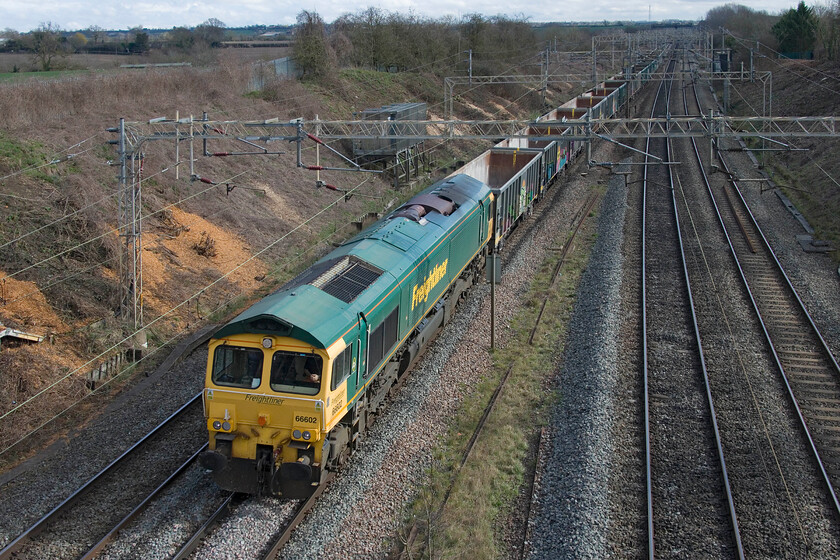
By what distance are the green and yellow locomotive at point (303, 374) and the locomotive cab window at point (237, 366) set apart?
2 centimetres

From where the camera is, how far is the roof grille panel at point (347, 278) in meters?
12.5

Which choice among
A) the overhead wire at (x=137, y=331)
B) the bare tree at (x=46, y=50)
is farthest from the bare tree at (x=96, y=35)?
the overhead wire at (x=137, y=331)

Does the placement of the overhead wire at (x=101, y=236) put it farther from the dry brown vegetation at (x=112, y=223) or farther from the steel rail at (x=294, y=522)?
the steel rail at (x=294, y=522)

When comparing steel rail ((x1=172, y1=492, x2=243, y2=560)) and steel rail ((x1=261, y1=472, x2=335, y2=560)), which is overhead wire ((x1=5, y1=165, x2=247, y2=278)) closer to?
steel rail ((x1=172, y1=492, x2=243, y2=560))

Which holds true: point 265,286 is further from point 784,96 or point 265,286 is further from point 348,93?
point 784,96

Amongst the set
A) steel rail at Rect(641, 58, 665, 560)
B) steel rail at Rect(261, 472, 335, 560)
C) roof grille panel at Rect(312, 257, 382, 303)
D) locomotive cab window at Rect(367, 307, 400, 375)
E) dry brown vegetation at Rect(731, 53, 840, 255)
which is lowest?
steel rail at Rect(261, 472, 335, 560)

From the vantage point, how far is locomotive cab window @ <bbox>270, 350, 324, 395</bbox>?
35.7 feet

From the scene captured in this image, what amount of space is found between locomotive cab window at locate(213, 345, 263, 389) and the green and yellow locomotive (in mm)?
15

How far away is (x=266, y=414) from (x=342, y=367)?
52.8 inches

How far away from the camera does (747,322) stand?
1925cm

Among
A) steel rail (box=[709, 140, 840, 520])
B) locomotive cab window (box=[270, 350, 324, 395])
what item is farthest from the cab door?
steel rail (box=[709, 140, 840, 520])

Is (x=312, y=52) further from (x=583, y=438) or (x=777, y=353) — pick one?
(x=583, y=438)

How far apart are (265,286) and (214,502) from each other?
1268cm

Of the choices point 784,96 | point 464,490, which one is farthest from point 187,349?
point 784,96
